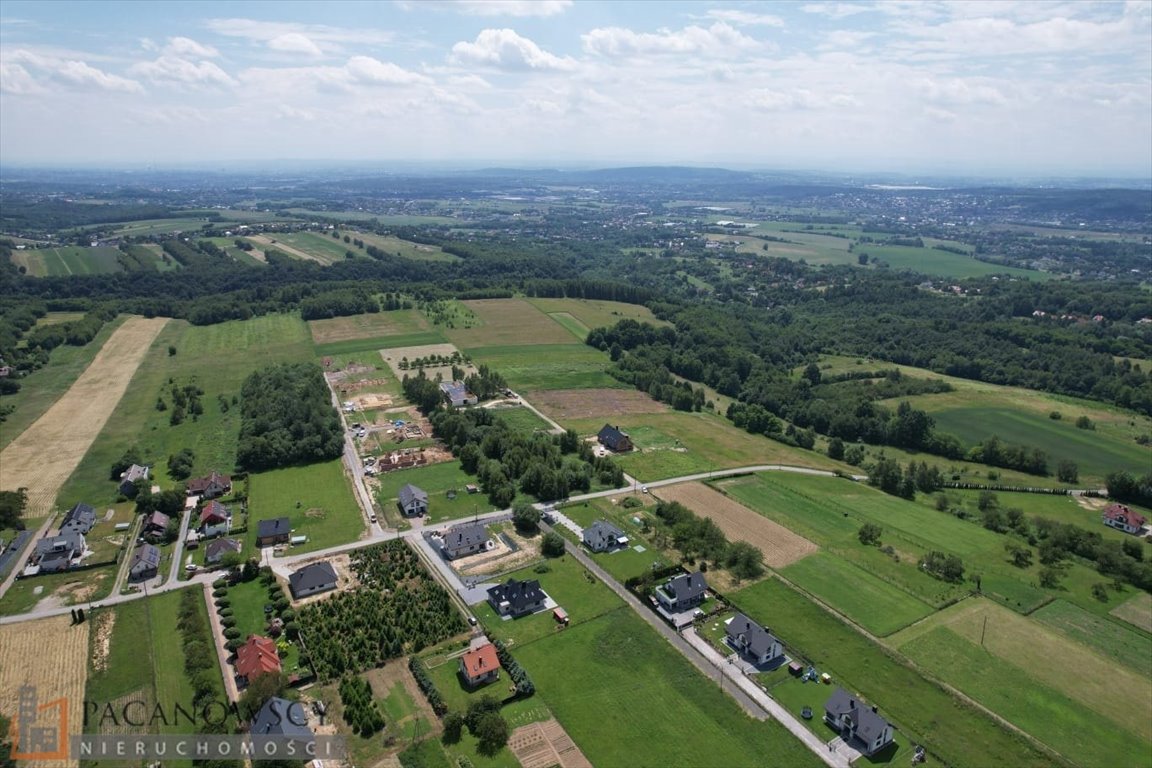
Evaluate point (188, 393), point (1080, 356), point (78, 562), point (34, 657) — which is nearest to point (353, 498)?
point (78, 562)

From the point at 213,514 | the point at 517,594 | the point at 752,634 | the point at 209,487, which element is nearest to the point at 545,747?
the point at 517,594

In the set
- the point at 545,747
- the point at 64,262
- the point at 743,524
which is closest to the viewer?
the point at 545,747

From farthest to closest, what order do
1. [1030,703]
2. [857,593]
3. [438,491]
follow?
[438,491] → [857,593] → [1030,703]

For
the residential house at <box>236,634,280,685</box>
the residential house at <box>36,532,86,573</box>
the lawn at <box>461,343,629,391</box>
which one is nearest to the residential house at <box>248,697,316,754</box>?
the residential house at <box>236,634,280,685</box>

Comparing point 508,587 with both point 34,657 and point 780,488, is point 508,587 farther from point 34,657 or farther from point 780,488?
point 780,488

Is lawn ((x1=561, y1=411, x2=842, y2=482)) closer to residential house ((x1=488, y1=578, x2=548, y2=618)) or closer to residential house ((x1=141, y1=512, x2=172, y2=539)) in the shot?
residential house ((x1=488, y1=578, x2=548, y2=618))

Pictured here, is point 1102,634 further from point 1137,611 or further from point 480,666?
point 480,666
